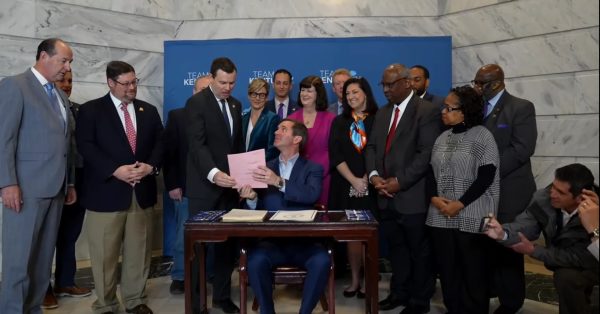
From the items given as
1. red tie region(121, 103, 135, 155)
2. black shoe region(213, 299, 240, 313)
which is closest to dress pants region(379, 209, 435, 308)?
black shoe region(213, 299, 240, 313)

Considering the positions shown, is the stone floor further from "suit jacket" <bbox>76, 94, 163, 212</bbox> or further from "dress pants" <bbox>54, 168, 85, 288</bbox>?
"suit jacket" <bbox>76, 94, 163, 212</bbox>

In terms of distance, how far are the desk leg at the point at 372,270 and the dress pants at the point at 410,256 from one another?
456 millimetres

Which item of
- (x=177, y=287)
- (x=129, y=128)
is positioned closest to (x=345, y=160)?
(x=129, y=128)

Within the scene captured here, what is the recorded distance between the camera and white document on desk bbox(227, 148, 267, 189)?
344cm

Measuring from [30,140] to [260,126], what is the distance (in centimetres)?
164

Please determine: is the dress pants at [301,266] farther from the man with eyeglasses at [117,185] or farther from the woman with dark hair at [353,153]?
the man with eyeglasses at [117,185]

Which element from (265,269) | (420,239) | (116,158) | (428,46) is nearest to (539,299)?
(420,239)

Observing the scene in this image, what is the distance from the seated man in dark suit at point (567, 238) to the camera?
287 cm

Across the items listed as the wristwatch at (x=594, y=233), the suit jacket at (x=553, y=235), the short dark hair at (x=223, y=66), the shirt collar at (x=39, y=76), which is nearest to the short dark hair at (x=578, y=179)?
Result: the suit jacket at (x=553, y=235)

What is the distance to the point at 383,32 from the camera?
600cm

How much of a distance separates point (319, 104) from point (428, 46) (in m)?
1.63

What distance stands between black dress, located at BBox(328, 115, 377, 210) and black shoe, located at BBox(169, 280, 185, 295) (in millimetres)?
1336

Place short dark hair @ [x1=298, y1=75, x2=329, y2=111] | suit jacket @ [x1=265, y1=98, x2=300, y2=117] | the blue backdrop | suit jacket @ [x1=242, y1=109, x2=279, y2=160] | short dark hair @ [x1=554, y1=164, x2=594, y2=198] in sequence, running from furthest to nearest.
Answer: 1. the blue backdrop
2. suit jacket @ [x1=265, y1=98, x2=300, y2=117]
3. short dark hair @ [x1=298, y1=75, x2=329, y2=111]
4. suit jacket @ [x1=242, y1=109, x2=279, y2=160]
5. short dark hair @ [x1=554, y1=164, x2=594, y2=198]

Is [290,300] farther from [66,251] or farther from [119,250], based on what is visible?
[66,251]
